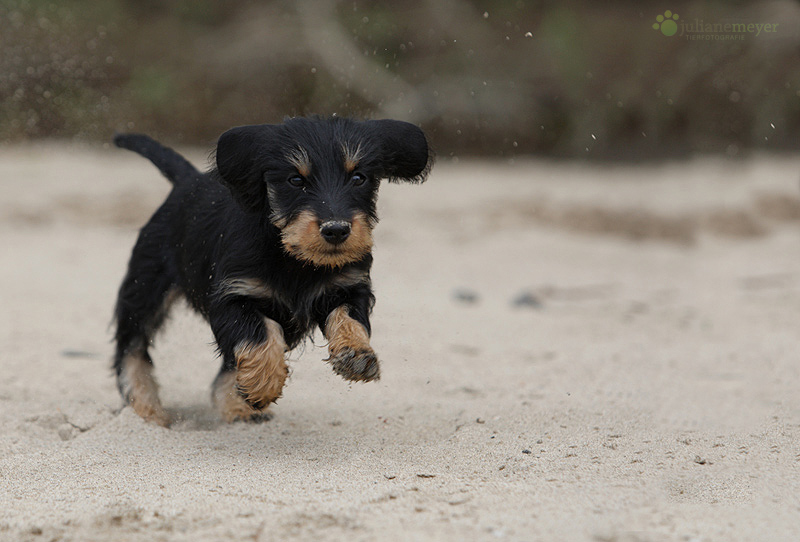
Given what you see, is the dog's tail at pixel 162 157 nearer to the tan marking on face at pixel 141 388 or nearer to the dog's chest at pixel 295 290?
the tan marking on face at pixel 141 388

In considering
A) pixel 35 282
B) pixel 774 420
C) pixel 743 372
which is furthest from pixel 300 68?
pixel 774 420

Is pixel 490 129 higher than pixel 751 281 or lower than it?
higher

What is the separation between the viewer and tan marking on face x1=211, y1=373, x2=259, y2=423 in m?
4.56

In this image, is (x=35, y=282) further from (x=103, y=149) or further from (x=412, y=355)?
(x=103, y=149)

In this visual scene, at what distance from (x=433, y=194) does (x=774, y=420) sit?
314 inches

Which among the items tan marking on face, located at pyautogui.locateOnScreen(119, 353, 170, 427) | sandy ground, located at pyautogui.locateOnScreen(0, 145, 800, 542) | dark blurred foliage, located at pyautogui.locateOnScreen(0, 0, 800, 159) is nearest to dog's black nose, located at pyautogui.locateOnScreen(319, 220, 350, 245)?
sandy ground, located at pyautogui.locateOnScreen(0, 145, 800, 542)

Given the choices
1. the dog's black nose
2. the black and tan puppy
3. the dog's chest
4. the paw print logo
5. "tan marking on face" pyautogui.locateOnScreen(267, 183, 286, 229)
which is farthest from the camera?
the paw print logo

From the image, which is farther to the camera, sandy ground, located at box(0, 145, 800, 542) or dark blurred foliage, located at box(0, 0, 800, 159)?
dark blurred foliage, located at box(0, 0, 800, 159)

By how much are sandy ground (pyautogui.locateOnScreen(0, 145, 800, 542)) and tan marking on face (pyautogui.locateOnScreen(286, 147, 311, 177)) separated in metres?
0.97

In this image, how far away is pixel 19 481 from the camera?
3.59m

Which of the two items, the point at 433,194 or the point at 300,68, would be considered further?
the point at 300,68

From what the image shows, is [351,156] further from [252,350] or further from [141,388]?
[141,388]

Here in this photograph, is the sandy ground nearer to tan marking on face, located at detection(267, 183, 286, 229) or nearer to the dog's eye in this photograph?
tan marking on face, located at detection(267, 183, 286, 229)

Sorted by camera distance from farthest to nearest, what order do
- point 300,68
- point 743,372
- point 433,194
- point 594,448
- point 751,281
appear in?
1. point 300,68
2. point 433,194
3. point 751,281
4. point 743,372
5. point 594,448
